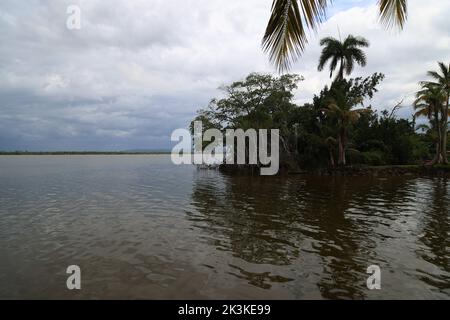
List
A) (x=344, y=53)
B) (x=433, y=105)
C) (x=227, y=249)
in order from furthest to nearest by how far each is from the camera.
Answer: (x=344, y=53) → (x=433, y=105) → (x=227, y=249)

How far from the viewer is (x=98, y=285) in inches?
215

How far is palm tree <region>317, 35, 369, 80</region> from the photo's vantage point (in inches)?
1460

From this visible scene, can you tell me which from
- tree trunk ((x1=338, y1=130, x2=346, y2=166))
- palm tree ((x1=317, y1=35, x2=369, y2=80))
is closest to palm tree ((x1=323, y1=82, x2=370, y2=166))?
tree trunk ((x1=338, y1=130, x2=346, y2=166))

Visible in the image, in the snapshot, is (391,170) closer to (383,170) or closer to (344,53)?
(383,170)

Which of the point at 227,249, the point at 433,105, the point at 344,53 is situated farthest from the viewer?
the point at 344,53

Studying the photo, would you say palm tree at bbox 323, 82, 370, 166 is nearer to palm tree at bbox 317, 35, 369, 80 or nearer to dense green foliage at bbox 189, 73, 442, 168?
dense green foliage at bbox 189, 73, 442, 168

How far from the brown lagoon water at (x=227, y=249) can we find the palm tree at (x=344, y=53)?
27981 millimetres

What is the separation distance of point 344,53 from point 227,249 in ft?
122

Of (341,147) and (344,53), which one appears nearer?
(341,147)

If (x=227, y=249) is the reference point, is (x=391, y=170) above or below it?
above

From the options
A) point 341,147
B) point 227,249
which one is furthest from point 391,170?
point 227,249

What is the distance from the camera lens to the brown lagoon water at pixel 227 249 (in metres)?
5.36

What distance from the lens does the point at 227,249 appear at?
299 inches
